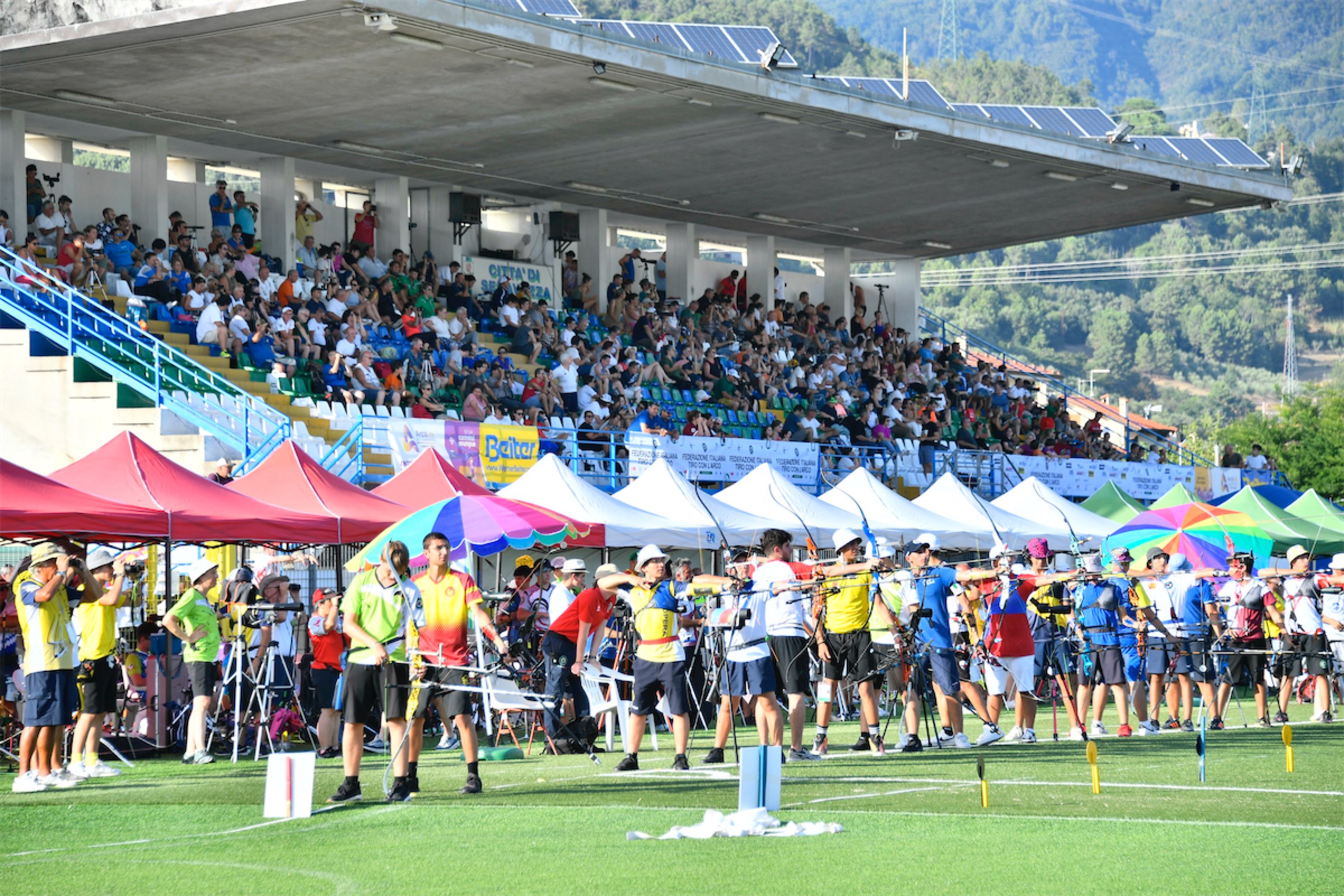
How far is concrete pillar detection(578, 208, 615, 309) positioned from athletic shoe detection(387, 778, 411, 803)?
26203 mm

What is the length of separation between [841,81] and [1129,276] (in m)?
119

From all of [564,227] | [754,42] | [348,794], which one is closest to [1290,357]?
[564,227]

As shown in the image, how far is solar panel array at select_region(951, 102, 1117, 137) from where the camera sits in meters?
32.4

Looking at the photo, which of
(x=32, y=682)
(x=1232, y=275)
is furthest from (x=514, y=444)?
(x=1232, y=275)

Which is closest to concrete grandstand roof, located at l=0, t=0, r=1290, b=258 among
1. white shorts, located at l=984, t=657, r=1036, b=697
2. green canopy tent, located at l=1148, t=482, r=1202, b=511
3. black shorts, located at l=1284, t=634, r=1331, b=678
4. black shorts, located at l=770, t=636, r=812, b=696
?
green canopy tent, located at l=1148, t=482, r=1202, b=511

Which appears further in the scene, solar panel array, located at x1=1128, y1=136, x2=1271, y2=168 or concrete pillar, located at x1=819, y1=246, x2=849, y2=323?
concrete pillar, located at x1=819, y1=246, x2=849, y2=323

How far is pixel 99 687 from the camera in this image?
546 inches

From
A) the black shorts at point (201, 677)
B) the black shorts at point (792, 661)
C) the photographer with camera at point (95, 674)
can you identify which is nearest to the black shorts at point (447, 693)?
the black shorts at point (792, 661)

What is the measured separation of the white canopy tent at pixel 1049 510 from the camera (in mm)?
27172

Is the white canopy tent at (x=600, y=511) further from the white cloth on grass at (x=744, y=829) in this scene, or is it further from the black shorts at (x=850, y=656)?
the white cloth on grass at (x=744, y=829)

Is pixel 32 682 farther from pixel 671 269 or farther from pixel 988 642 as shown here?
pixel 671 269

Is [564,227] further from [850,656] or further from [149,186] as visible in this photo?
[850,656]

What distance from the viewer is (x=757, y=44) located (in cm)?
2841

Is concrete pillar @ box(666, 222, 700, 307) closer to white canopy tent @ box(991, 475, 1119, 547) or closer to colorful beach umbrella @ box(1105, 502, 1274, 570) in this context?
white canopy tent @ box(991, 475, 1119, 547)
